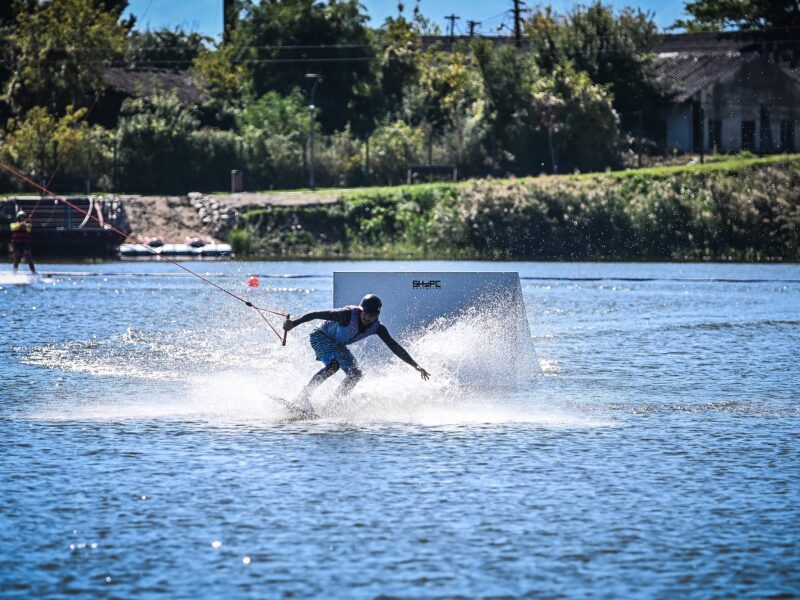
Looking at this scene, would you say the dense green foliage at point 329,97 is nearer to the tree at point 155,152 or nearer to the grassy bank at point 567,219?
the tree at point 155,152

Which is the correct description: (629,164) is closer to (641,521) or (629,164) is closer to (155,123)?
(155,123)

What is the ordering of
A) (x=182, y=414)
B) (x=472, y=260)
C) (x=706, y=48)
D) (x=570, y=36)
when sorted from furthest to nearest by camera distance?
(x=706, y=48), (x=570, y=36), (x=472, y=260), (x=182, y=414)

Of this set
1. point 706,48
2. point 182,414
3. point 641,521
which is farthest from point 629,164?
point 641,521

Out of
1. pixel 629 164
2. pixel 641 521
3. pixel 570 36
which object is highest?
pixel 570 36

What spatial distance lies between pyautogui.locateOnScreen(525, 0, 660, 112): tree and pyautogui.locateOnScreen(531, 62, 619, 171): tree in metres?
2.53


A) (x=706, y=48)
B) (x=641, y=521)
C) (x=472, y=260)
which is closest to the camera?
(x=641, y=521)

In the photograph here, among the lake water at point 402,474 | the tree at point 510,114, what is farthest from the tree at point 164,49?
the lake water at point 402,474

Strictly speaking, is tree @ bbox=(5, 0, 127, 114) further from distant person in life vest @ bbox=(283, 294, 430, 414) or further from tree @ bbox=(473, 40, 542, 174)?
distant person in life vest @ bbox=(283, 294, 430, 414)

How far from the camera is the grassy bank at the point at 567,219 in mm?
55531

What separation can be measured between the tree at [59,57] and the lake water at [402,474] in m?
49.4

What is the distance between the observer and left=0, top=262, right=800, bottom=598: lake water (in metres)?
9.40

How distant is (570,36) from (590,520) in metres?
62.9

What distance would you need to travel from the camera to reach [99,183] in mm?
67875

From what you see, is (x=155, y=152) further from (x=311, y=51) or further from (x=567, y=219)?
(x=567, y=219)
